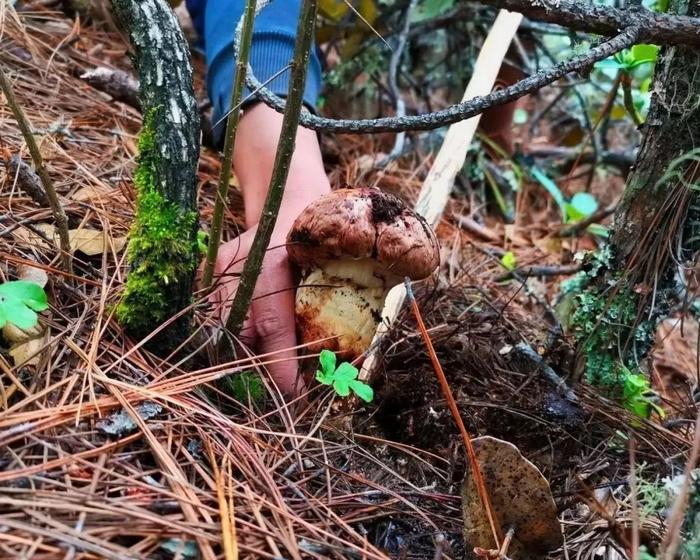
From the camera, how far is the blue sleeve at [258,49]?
2.17 m

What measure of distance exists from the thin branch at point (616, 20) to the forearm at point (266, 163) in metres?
0.88

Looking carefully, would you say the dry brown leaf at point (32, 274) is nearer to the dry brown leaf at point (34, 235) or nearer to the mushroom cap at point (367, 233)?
the dry brown leaf at point (34, 235)

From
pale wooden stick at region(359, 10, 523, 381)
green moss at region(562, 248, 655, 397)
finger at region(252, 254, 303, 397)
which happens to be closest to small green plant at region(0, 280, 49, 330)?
finger at region(252, 254, 303, 397)

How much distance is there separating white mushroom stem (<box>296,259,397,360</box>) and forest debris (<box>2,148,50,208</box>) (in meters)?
0.70

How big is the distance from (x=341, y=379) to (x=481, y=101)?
67cm

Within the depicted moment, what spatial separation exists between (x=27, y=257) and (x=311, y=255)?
0.67 meters

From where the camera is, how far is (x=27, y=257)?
1441 millimetres

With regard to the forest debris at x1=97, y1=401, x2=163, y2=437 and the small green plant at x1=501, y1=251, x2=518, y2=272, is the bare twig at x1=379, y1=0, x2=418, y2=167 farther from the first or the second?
the forest debris at x1=97, y1=401, x2=163, y2=437

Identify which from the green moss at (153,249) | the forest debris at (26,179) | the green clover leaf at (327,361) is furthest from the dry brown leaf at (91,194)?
the green clover leaf at (327,361)

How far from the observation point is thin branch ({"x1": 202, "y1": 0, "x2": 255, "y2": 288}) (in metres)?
1.25

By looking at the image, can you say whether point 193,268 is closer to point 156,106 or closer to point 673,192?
point 156,106

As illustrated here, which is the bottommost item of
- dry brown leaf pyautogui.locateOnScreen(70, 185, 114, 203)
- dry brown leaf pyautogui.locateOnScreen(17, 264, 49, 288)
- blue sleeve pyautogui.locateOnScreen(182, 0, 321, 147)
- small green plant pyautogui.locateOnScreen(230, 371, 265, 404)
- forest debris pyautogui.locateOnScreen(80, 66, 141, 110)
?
small green plant pyautogui.locateOnScreen(230, 371, 265, 404)

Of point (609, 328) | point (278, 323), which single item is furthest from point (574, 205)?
point (278, 323)

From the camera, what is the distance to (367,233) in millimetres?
1448
